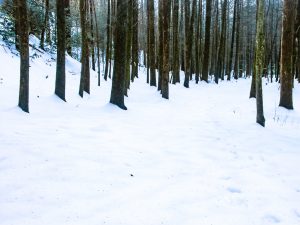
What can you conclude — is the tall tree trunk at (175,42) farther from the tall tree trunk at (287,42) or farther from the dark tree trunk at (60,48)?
the dark tree trunk at (60,48)

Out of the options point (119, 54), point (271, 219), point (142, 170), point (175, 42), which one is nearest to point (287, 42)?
point (119, 54)

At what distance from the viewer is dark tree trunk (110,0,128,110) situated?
33.0 ft

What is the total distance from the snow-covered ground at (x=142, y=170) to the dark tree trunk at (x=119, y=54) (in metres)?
1.23

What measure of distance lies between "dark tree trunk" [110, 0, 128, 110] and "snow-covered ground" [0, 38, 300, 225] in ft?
4.04

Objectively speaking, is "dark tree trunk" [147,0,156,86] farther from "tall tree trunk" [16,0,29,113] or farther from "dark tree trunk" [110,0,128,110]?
"tall tree trunk" [16,0,29,113]

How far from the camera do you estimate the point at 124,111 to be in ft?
Result: 33.4

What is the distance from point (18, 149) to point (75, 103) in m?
6.09

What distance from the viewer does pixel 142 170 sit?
4.96m

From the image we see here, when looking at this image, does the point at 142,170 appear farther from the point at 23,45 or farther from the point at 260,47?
the point at 260,47

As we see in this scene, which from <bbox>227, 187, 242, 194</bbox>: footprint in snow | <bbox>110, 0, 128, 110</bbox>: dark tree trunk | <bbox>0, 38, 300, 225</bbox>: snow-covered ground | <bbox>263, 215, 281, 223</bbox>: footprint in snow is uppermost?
<bbox>110, 0, 128, 110</bbox>: dark tree trunk

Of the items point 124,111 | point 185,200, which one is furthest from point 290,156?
point 124,111

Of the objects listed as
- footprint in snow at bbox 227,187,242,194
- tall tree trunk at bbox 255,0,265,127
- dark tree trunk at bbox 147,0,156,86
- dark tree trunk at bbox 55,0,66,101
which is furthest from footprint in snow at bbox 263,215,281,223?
dark tree trunk at bbox 147,0,156,86

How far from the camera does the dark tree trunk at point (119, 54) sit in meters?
10.0

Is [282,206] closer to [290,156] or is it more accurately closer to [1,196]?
→ [290,156]
